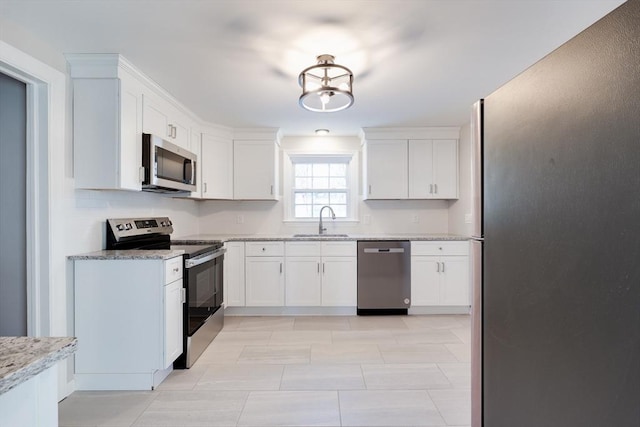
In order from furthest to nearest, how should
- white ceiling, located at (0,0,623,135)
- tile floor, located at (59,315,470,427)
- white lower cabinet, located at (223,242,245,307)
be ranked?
white lower cabinet, located at (223,242,245,307) → tile floor, located at (59,315,470,427) → white ceiling, located at (0,0,623,135)

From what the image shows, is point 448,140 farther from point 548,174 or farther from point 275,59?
point 548,174

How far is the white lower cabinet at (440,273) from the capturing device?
12.3 ft

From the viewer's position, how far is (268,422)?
1.84 meters

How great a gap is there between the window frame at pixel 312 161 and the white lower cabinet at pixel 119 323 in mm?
2386

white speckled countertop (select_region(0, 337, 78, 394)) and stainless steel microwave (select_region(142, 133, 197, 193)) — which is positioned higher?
stainless steel microwave (select_region(142, 133, 197, 193))

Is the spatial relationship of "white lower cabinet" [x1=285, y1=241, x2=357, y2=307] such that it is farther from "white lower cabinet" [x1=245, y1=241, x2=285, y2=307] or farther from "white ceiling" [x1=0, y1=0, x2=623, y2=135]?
"white ceiling" [x1=0, y1=0, x2=623, y2=135]

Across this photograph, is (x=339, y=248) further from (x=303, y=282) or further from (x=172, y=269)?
(x=172, y=269)

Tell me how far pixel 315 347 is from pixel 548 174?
2.54m

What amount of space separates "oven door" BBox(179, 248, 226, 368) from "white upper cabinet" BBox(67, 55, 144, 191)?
0.84 meters

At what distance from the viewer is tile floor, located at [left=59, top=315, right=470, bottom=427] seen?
1881 mm

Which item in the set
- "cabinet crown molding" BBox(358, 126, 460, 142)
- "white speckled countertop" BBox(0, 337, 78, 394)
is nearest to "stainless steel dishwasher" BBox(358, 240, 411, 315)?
"cabinet crown molding" BBox(358, 126, 460, 142)

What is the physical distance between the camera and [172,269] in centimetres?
234

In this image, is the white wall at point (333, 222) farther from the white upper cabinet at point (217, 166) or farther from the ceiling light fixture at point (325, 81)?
the ceiling light fixture at point (325, 81)

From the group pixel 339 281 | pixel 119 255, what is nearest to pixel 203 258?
pixel 119 255
